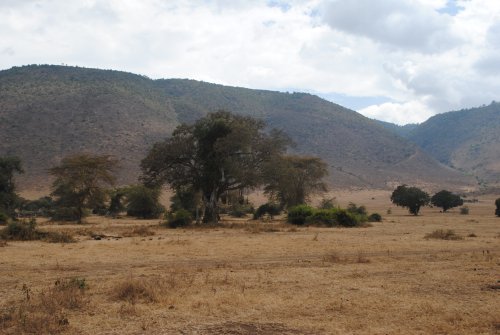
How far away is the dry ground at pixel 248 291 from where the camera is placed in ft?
29.0

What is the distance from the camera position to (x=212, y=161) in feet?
128

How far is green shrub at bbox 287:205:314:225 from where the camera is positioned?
38.8 metres

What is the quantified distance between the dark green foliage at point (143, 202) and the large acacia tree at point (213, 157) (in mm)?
11755

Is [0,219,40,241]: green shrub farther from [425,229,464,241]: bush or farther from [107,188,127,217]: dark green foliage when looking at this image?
[107,188,127,217]: dark green foliage

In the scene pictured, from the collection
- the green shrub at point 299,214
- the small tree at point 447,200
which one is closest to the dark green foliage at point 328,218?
the green shrub at point 299,214

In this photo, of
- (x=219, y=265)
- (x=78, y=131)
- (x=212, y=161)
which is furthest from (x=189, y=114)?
(x=219, y=265)

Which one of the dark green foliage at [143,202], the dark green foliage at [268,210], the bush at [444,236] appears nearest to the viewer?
the bush at [444,236]

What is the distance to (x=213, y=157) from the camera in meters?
39.1

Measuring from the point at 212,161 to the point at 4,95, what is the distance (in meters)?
89.4

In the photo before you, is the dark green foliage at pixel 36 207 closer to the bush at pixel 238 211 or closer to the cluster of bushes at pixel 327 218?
the bush at pixel 238 211

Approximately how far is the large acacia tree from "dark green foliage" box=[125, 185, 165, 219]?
11.8 meters

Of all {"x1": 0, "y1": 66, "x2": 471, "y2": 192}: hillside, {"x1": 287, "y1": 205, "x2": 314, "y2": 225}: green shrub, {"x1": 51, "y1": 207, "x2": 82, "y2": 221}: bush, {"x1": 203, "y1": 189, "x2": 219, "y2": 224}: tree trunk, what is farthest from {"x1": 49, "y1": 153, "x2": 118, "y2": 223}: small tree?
{"x1": 0, "y1": 66, "x2": 471, "y2": 192}: hillside

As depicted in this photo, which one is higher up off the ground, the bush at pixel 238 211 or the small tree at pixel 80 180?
the small tree at pixel 80 180

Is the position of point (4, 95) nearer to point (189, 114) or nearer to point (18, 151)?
point (18, 151)
